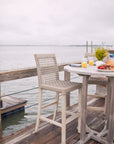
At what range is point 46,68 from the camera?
215 centimetres

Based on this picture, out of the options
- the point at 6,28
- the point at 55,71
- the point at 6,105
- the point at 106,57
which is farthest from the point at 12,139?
the point at 6,28

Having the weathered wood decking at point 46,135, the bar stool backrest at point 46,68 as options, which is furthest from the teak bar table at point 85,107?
the bar stool backrest at point 46,68

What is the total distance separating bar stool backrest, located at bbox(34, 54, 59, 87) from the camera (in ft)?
6.71

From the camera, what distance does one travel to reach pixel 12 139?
2.03 m

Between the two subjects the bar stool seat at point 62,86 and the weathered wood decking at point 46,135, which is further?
the weathered wood decking at point 46,135

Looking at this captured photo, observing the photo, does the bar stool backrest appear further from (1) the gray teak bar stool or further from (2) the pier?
(2) the pier

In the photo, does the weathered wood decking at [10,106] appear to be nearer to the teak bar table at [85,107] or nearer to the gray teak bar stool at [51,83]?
the gray teak bar stool at [51,83]

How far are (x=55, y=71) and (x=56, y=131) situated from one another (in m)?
0.84

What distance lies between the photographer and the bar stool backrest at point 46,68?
204 cm

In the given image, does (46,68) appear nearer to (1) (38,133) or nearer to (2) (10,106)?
(1) (38,133)

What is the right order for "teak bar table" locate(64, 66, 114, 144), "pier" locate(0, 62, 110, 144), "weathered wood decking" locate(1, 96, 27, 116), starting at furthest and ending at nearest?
1. "weathered wood decking" locate(1, 96, 27, 116)
2. "pier" locate(0, 62, 110, 144)
3. "teak bar table" locate(64, 66, 114, 144)

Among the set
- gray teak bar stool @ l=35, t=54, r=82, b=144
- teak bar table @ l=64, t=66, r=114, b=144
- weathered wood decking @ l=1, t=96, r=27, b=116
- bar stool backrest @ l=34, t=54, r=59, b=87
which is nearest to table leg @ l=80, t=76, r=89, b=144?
teak bar table @ l=64, t=66, r=114, b=144

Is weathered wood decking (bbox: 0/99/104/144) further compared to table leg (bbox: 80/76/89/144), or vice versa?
weathered wood decking (bbox: 0/99/104/144)

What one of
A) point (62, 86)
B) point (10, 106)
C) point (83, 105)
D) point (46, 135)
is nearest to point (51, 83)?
point (62, 86)
